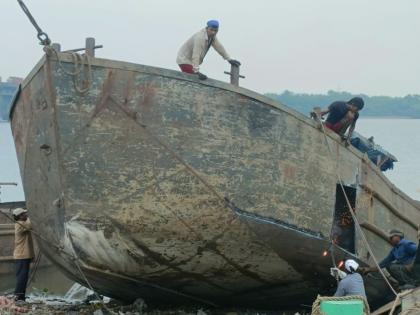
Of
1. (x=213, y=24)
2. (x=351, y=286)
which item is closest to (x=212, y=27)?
(x=213, y=24)

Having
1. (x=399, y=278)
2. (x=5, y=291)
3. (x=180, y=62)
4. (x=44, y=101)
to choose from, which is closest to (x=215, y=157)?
(x=180, y=62)

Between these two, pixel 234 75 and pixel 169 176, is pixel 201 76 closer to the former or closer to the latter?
pixel 234 75

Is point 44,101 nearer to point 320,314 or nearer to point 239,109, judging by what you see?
point 239,109

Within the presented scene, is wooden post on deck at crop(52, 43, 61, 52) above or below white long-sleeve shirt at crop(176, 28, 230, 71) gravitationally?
below

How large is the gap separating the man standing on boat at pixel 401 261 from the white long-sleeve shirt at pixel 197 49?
10.6 feet

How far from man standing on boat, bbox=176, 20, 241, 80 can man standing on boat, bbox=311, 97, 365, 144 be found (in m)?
1.67

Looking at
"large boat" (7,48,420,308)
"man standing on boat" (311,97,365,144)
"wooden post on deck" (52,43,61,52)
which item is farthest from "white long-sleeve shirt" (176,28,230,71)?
"man standing on boat" (311,97,365,144)

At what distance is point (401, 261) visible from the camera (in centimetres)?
927

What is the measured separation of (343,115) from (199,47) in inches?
90.4

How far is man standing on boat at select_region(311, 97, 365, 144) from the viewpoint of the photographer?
9.30 meters

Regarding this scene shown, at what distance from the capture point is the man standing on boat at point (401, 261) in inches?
362

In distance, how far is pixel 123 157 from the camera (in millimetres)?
7629

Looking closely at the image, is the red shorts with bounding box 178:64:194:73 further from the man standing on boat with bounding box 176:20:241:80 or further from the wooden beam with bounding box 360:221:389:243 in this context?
the wooden beam with bounding box 360:221:389:243

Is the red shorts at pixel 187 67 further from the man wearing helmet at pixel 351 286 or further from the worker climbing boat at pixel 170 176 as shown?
the man wearing helmet at pixel 351 286
